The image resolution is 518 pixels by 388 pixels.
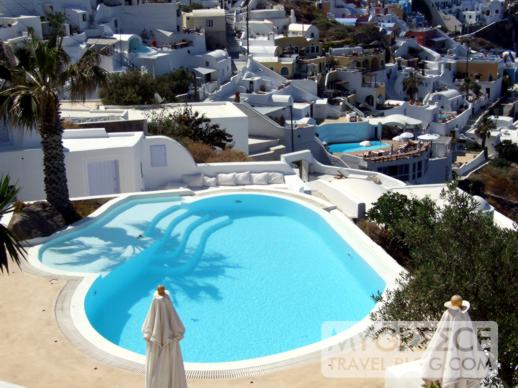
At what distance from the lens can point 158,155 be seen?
20.1 metres

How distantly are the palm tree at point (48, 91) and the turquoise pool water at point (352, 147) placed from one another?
958 inches

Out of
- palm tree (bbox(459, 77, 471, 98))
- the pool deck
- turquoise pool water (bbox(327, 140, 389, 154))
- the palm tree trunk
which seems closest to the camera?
the pool deck

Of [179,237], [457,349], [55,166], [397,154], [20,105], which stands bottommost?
[397,154]

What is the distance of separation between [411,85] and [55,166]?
4609cm

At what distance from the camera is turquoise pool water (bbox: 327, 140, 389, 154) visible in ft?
→ 129

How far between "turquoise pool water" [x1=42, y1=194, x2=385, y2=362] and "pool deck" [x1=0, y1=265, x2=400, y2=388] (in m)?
1.35

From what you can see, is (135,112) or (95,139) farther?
(135,112)

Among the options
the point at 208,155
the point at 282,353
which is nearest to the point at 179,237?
the point at 282,353

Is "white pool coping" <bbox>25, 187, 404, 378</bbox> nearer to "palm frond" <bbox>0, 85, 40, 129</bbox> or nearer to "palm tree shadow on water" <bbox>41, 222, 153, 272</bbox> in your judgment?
"palm tree shadow on water" <bbox>41, 222, 153, 272</bbox>

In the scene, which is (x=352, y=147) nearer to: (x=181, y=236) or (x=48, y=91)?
(x=181, y=236)

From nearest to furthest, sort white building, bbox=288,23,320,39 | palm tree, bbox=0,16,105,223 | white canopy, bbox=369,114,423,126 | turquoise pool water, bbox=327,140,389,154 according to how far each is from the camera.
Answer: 1. palm tree, bbox=0,16,105,223
2. turquoise pool water, bbox=327,140,389,154
3. white canopy, bbox=369,114,423,126
4. white building, bbox=288,23,320,39

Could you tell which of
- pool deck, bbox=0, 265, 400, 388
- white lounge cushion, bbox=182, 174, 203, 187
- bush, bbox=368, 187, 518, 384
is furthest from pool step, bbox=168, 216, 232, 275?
bush, bbox=368, 187, 518, 384

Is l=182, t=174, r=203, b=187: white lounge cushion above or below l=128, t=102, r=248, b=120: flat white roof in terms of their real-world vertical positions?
below

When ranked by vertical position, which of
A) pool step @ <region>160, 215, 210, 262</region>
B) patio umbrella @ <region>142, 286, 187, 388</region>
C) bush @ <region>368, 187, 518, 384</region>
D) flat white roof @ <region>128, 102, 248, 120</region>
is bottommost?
pool step @ <region>160, 215, 210, 262</region>
